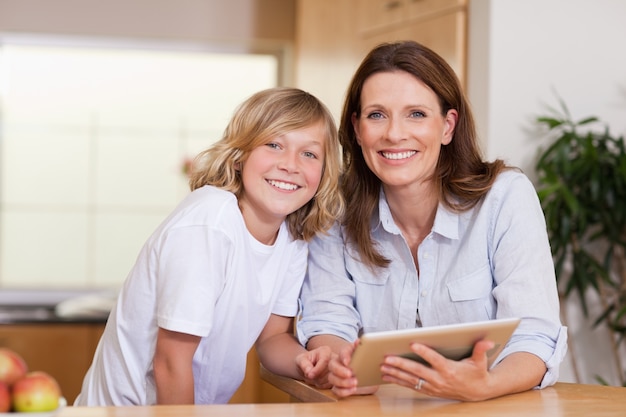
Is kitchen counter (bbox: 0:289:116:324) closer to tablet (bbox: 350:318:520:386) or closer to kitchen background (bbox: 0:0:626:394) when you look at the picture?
kitchen background (bbox: 0:0:626:394)

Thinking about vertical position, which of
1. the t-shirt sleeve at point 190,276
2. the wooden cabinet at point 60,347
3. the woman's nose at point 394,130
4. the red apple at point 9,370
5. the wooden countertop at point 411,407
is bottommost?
the wooden cabinet at point 60,347

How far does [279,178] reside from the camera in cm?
200

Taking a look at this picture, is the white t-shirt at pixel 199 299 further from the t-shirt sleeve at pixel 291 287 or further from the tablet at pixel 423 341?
the tablet at pixel 423 341

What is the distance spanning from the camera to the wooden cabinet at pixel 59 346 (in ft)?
14.5

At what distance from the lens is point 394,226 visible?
2131mm

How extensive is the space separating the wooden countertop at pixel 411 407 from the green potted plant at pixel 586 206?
4.64 feet

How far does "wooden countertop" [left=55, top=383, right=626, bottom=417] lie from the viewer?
139 centimetres

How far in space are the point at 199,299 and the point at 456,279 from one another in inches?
24.7

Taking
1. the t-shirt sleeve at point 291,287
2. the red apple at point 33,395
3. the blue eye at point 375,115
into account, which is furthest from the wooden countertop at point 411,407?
the blue eye at point 375,115

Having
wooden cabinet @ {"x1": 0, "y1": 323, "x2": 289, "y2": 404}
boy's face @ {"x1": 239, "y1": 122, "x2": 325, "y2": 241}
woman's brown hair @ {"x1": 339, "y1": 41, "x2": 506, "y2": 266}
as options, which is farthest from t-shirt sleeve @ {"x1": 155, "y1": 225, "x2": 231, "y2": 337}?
wooden cabinet @ {"x1": 0, "y1": 323, "x2": 289, "y2": 404}

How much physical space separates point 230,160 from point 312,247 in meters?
0.33

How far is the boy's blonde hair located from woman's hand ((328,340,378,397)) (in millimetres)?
526

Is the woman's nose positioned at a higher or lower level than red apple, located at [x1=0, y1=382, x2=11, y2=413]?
higher

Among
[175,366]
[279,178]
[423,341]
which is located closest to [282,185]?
[279,178]
